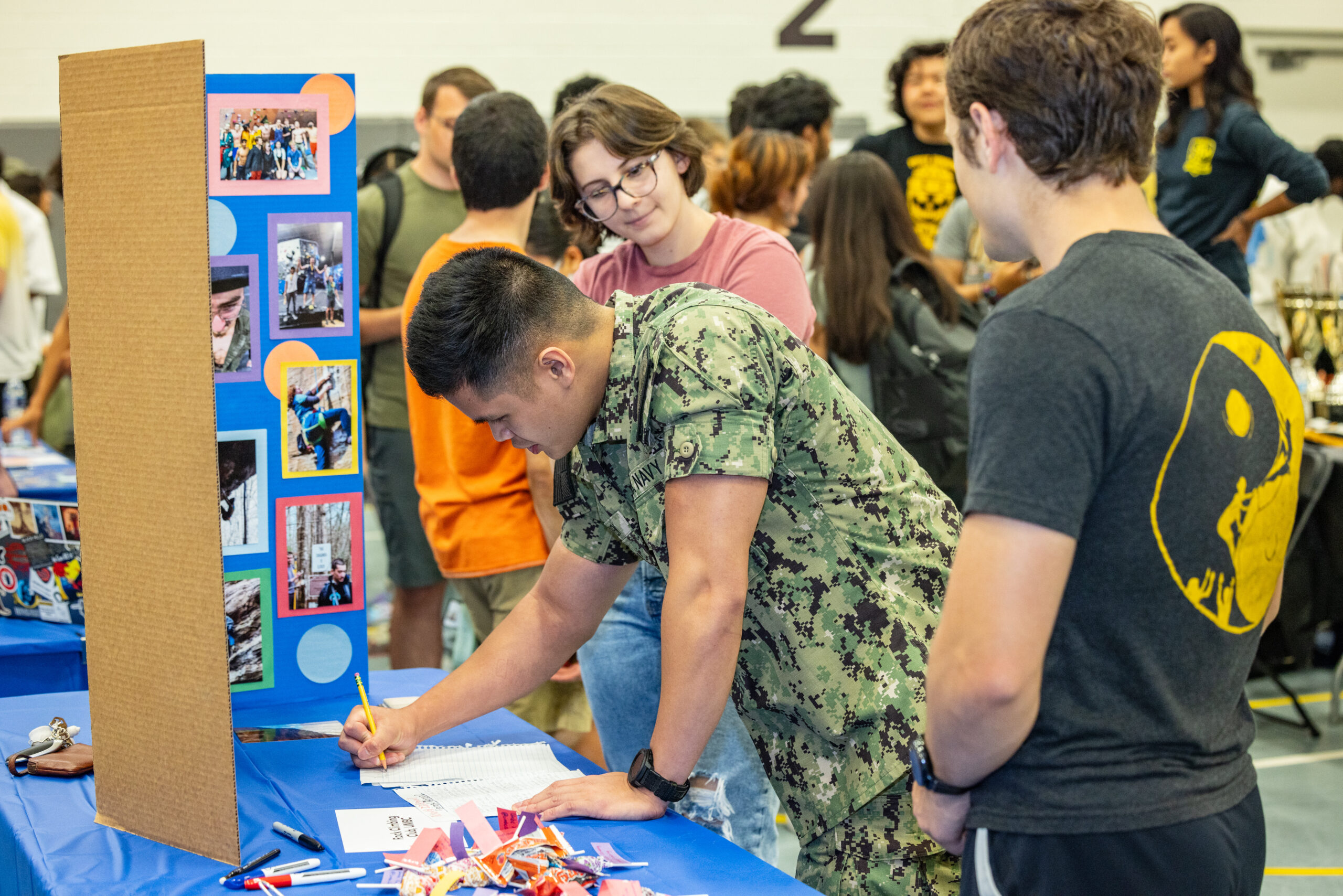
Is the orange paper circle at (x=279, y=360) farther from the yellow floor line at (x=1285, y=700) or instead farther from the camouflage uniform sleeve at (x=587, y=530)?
the yellow floor line at (x=1285, y=700)

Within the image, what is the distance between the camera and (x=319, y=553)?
1.85 m

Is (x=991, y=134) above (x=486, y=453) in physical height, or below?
above

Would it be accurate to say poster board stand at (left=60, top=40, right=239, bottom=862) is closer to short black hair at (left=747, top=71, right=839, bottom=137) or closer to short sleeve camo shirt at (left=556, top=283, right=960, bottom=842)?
short sleeve camo shirt at (left=556, top=283, right=960, bottom=842)

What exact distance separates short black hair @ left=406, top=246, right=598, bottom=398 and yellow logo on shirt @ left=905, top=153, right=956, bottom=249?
9.81 feet

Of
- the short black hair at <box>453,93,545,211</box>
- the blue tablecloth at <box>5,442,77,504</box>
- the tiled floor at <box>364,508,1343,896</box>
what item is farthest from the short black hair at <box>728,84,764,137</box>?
the blue tablecloth at <box>5,442,77,504</box>

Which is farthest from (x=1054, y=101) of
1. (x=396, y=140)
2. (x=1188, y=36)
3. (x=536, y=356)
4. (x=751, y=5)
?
(x=751, y=5)

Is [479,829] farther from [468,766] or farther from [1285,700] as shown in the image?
[1285,700]

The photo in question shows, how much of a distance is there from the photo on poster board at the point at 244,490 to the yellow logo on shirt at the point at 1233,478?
51.2 inches

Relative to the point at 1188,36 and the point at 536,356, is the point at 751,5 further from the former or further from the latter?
the point at 536,356

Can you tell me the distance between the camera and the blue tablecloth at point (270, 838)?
4.02 feet

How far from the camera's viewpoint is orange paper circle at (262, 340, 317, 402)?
5.87 feet

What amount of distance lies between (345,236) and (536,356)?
625mm

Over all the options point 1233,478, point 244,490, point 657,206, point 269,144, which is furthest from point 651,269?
point 1233,478

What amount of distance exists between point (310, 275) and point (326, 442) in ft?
0.82
